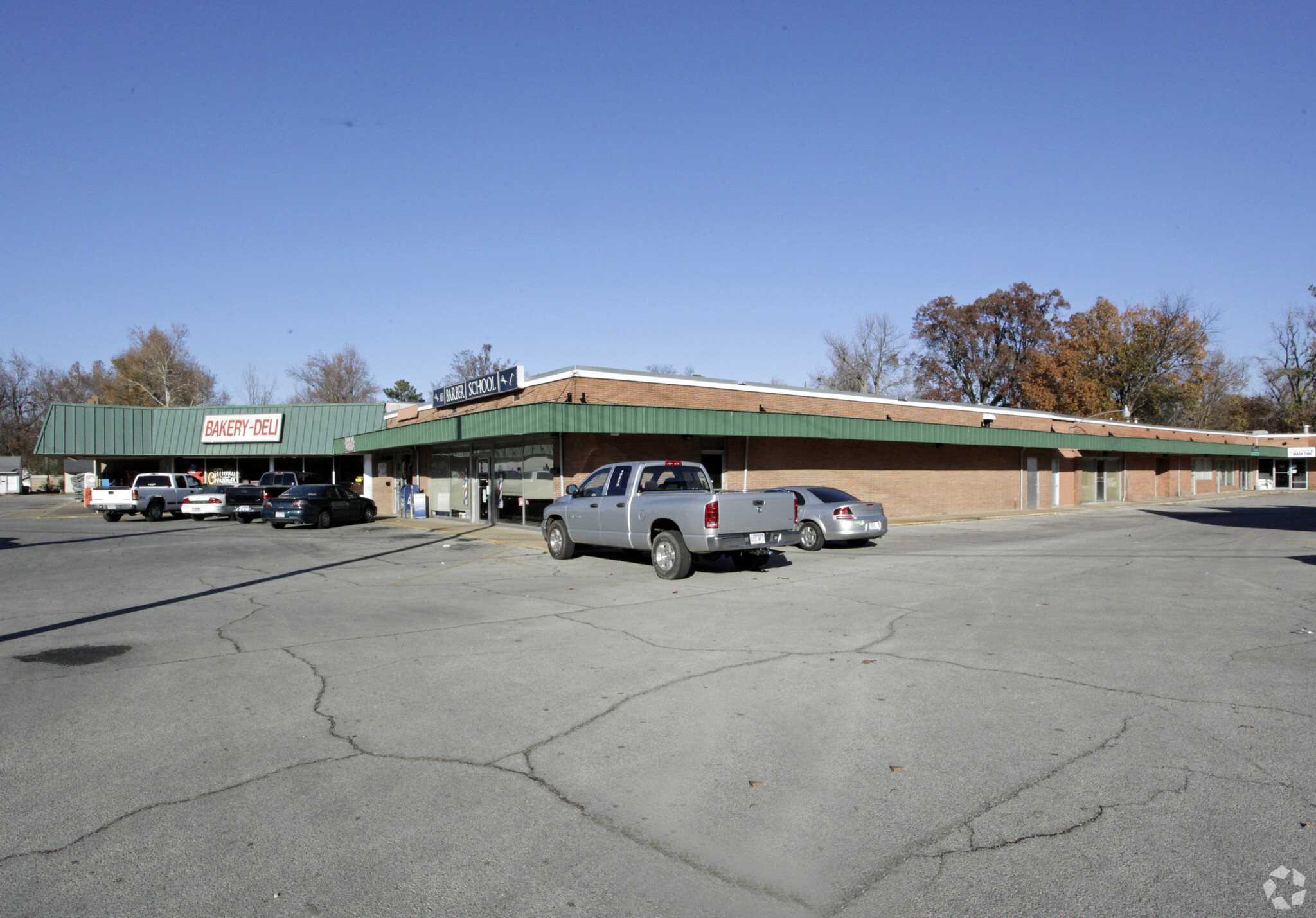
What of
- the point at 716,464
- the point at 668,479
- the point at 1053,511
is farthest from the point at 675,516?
the point at 1053,511

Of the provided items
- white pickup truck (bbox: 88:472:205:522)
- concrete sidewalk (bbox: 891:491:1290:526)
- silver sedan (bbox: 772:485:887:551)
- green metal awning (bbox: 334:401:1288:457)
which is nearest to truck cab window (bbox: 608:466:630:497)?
silver sedan (bbox: 772:485:887:551)

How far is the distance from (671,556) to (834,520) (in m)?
6.22

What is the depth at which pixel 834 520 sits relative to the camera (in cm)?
1814

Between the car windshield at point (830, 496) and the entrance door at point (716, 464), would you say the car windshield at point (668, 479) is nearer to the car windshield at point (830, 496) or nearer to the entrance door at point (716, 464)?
the car windshield at point (830, 496)

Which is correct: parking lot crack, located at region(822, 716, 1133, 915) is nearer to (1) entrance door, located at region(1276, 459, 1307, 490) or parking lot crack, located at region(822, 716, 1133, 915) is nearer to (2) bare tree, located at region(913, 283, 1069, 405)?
(2) bare tree, located at region(913, 283, 1069, 405)

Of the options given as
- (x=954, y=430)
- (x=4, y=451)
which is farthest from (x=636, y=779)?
(x=4, y=451)

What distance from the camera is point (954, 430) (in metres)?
30.8

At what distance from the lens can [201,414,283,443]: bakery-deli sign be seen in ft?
139

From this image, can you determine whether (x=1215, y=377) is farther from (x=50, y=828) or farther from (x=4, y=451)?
(x=4, y=451)

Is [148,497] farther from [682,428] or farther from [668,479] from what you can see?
[668,479]

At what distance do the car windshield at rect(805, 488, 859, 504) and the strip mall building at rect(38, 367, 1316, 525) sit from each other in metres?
4.72

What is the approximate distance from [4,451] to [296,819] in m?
116

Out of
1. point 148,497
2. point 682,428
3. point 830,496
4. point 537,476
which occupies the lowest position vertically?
point 148,497

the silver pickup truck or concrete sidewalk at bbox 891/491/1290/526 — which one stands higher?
the silver pickup truck
